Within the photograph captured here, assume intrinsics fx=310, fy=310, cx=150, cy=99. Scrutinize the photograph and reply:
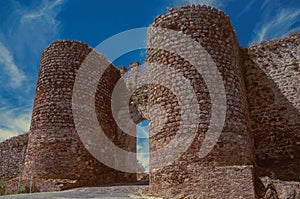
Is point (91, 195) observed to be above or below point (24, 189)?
below

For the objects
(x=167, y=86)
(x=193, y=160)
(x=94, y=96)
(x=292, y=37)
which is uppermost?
(x=292, y=37)

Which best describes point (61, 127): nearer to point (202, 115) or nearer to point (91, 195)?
point (91, 195)

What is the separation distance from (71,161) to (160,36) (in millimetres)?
5845

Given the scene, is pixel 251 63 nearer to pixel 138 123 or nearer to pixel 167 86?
pixel 167 86

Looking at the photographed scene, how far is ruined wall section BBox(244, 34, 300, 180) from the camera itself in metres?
9.77

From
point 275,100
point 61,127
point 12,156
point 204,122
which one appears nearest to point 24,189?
point 61,127

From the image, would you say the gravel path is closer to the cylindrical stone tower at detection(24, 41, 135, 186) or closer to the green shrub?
the green shrub

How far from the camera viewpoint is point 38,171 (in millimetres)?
11258

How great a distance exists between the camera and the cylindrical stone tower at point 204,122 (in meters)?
6.70

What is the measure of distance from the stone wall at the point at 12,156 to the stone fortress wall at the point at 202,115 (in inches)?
240

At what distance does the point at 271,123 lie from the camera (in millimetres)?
10266

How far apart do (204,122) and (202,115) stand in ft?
0.61

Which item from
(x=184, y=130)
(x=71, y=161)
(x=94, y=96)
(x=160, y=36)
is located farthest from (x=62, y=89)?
(x=184, y=130)

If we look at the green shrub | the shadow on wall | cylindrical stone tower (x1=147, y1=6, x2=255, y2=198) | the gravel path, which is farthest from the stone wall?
the shadow on wall
